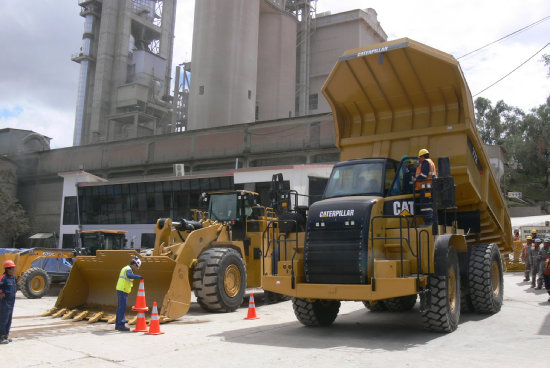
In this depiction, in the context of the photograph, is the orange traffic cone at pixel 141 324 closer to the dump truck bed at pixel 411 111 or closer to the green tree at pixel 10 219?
the dump truck bed at pixel 411 111

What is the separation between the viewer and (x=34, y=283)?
51.7 feet

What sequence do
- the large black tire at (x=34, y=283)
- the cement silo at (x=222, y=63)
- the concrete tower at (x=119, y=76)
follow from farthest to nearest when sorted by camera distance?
the concrete tower at (x=119, y=76), the cement silo at (x=222, y=63), the large black tire at (x=34, y=283)

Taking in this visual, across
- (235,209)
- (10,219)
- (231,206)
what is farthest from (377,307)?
(10,219)

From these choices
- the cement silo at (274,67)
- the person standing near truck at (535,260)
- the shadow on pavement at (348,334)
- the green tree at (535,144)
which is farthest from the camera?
the cement silo at (274,67)

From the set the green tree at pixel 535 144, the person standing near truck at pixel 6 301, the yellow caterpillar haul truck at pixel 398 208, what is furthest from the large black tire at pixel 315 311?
the green tree at pixel 535 144

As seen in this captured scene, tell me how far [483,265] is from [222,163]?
3847 centimetres

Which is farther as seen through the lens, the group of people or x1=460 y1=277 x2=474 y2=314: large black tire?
the group of people

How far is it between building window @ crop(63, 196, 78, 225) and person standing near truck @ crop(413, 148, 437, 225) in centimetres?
4122

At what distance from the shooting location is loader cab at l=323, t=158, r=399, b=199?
8.37m

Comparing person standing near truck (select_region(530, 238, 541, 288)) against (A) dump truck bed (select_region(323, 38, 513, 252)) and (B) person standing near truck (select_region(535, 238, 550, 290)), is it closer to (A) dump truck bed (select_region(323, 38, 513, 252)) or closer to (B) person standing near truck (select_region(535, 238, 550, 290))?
(B) person standing near truck (select_region(535, 238, 550, 290))

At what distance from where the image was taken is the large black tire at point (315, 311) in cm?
884

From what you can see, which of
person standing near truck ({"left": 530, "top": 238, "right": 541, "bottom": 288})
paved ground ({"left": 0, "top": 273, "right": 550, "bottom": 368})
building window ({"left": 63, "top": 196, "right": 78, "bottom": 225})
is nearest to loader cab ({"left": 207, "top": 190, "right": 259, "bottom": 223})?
paved ground ({"left": 0, "top": 273, "right": 550, "bottom": 368})

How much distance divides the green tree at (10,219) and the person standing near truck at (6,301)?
43.3 metres

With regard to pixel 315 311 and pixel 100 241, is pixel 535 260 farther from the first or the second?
pixel 100 241
